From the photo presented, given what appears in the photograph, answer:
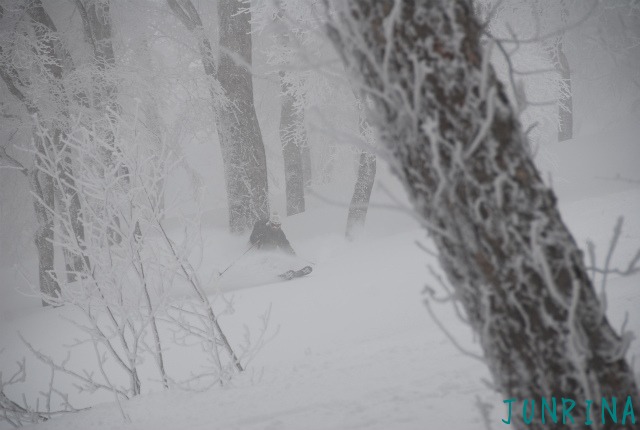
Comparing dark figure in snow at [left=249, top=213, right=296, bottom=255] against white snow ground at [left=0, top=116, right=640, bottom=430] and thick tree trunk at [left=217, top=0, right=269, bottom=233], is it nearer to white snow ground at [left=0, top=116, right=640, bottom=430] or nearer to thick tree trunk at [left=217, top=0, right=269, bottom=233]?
white snow ground at [left=0, top=116, right=640, bottom=430]

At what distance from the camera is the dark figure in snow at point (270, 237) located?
8016 millimetres

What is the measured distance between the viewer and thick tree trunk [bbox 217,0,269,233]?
9.34 meters

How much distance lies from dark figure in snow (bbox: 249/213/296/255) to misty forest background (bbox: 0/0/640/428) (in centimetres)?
28

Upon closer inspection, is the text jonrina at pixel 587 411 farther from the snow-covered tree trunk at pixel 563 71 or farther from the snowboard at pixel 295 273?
the snow-covered tree trunk at pixel 563 71

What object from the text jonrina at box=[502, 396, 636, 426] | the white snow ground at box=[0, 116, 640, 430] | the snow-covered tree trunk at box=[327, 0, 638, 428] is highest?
the snow-covered tree trunk at box=[327, 0, 638, 428]

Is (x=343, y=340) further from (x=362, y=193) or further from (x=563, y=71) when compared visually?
(x=563, y=71)

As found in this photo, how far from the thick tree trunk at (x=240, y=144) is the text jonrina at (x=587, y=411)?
8139mm

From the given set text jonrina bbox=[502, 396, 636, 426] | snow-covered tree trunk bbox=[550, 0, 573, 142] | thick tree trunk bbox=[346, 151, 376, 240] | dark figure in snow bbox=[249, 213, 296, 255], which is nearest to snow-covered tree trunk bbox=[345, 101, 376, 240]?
thick tree trunk bbox=[346, 151, 376, 240]

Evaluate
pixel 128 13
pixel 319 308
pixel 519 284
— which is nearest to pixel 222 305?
pixel 319 308

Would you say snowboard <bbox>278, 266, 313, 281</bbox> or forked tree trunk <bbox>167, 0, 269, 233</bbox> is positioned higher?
forked tree trunk <bbox>167, 0, 269, 233</bbox>

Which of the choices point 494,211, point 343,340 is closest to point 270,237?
point 343,340

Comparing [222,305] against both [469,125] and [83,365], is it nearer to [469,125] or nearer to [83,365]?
[83,365]

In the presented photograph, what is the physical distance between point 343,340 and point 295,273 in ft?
8.82

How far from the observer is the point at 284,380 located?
11.3ft
